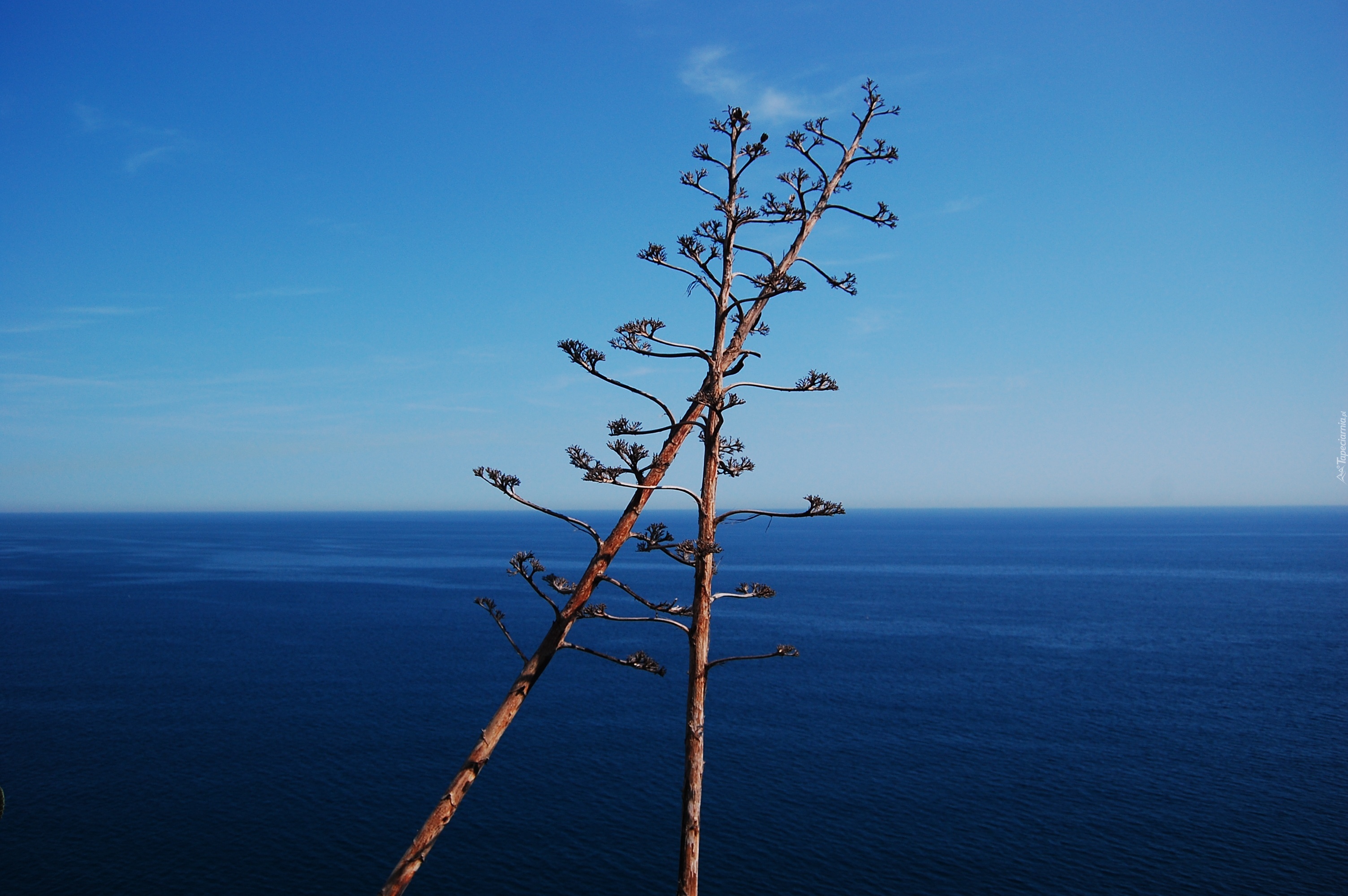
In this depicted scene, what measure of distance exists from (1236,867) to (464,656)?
258ft

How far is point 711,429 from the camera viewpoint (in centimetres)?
1243

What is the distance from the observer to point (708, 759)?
65625 mm

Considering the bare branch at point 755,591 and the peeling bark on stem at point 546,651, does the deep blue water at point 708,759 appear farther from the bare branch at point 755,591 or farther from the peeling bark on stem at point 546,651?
the peeling bark on stem at point 546,651

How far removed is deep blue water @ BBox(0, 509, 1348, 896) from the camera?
4934cm

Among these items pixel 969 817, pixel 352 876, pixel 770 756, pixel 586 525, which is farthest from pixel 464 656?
pixel 586 525

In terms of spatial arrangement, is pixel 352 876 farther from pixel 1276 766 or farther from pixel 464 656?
pixel 1276 766

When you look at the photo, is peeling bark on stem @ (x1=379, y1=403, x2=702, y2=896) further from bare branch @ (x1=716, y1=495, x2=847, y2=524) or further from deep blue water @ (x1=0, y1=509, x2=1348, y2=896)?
deep blue water @ (x1=0, y1=509, x2=1348, y2=896)

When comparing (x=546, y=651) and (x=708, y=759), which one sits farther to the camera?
(x=708, y=759)

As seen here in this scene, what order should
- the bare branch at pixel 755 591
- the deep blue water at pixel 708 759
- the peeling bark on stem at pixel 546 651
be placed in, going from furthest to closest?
the deep blue water at pixel 708 759 < the bare branch at pixel 755 591 < the peeling bark on stem at pixel 546 651

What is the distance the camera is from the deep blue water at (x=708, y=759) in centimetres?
4934

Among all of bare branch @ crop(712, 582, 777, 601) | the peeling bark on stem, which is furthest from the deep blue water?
the peeling bark on stem

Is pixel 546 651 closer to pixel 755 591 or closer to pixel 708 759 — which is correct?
pixel 755 591

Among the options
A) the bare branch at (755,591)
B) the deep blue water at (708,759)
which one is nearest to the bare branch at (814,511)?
the bare branch at (755,591)

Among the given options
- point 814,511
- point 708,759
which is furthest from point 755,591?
point 708,759
